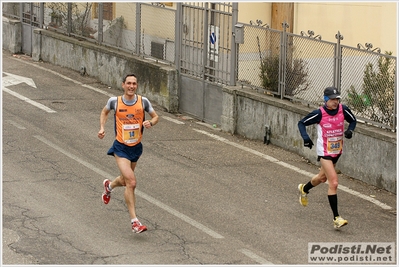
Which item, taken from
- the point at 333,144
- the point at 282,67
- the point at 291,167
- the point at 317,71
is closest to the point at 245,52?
the point at 282,67

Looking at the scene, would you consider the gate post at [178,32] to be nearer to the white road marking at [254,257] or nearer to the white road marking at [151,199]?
the white road marking at [151,199]

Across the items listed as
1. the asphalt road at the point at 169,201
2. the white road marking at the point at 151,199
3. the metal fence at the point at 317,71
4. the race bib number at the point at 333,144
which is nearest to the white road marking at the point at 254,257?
the asphalt road at the point at 169,201

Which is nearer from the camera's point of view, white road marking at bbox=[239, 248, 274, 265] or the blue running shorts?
white road marking at bbox=[239, 248, 274, 265]

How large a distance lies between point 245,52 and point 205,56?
1.24 m

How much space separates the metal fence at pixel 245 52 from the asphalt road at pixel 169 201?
1153 millimetres

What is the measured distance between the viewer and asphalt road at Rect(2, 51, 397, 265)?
10.5m

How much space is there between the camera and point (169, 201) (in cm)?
1262

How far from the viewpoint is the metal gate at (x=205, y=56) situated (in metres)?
17.8

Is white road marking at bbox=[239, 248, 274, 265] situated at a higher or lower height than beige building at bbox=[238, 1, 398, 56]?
lower

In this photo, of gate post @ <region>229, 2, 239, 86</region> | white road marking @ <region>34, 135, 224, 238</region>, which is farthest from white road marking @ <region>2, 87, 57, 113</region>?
gate post @ <region>229, 2, 239, 86</region>

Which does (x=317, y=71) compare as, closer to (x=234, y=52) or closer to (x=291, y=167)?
(x=291, y=167)

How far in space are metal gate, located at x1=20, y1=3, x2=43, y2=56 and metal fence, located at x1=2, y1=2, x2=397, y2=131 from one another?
1.26 meters

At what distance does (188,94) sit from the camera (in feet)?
62.4

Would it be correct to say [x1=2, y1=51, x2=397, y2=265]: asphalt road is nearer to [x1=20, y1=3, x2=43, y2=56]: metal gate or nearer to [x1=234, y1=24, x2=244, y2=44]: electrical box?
[x1=234, y1=24, x2=244, y2=44]: electrical box
